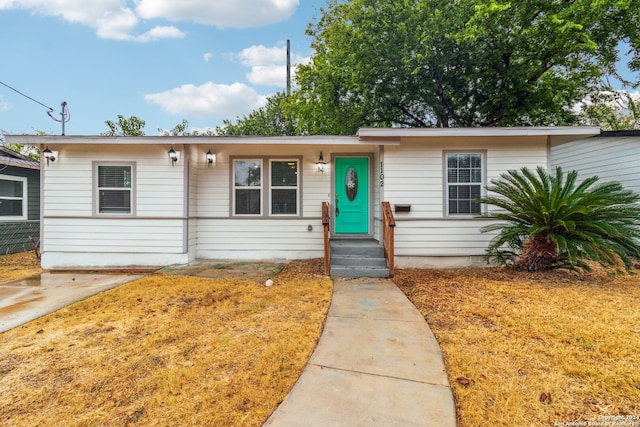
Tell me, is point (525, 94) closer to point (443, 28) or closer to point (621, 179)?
point (443, 28)

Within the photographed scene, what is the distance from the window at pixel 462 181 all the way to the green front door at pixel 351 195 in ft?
5.86

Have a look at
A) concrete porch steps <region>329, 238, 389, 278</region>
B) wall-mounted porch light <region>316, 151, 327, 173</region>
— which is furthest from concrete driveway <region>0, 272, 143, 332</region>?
wall-mounted porch light <region>316, 151, 327, 173</region>

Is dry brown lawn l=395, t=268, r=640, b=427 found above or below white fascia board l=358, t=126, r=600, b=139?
below

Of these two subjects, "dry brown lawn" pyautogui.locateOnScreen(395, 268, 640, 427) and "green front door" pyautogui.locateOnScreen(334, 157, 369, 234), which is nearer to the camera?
"dry brown lawn" pyautogui.locateOnScreen(395, 268, 640, 427)

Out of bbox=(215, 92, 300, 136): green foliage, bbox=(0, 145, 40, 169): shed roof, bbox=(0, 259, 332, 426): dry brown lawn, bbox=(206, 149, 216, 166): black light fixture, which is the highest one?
bbox=(215, 92, 300, 136): green foliage

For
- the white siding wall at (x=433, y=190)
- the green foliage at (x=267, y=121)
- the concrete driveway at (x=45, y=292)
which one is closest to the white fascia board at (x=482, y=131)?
the white siding wall at (x=433, y=190)

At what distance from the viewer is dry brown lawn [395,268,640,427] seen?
6.02 ft

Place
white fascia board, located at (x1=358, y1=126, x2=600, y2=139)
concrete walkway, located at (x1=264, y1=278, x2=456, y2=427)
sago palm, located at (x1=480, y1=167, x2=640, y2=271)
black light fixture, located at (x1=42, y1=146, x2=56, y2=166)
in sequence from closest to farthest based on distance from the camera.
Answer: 1. concrete walkway, located at (x1=264, y1=278, x2=456, y2=427)
2. sago palm, located at (x1=480, y1=167, x2=640, y2=271)
3. white fascia board, located at (x1=358, y1=126, x2=600, y2=139)
4. black light fixture, located at (x1=42, y1=146, x2=56, y2=166)

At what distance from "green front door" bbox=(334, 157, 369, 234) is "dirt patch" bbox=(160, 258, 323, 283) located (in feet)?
3.56

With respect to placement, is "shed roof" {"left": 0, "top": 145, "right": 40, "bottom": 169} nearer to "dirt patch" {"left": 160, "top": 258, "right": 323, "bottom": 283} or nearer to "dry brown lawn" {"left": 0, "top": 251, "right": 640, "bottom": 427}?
"dirt patch" {"left": 160, "top": 258, "right": 323, "bottom": 283}

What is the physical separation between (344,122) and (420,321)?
10498 mm

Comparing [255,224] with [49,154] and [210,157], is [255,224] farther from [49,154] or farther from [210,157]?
[49,154]

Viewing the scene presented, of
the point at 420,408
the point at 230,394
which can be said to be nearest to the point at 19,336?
the point at 230,394

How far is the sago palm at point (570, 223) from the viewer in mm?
4387
